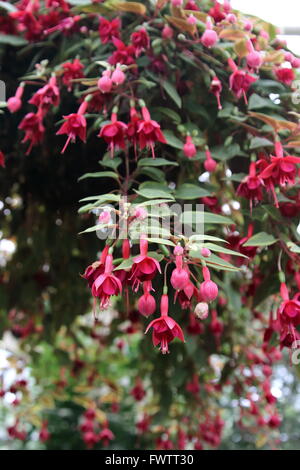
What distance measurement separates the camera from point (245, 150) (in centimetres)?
70

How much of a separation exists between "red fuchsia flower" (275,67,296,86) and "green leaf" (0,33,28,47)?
41 centimetres

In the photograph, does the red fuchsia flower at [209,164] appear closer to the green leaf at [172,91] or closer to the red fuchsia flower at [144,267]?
the green leaf at [172,91]

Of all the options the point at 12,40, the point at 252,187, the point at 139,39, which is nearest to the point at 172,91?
the point at 139,39

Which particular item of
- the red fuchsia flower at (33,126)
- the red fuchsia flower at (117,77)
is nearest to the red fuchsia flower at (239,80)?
the red fuchsia flower at (117,77)

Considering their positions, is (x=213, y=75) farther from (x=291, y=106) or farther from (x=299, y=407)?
(x=299, y=407)

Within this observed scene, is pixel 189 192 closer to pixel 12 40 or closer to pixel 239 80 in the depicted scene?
pixel 239 80

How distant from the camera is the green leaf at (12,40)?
0.78m

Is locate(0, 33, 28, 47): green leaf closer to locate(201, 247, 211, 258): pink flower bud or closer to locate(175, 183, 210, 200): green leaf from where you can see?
locate(175, 183, 210, 200): green leaf

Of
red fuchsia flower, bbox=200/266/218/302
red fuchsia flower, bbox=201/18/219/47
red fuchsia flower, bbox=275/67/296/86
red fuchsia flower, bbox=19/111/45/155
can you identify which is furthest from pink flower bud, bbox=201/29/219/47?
red fuchsia flower, bbox=200/266/218/302

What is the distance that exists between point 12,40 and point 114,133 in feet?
1.11

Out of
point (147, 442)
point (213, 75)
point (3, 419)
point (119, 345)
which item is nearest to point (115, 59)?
point (213, 75)

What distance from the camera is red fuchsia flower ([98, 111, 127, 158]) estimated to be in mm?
571

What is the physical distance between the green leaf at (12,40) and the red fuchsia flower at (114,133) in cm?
31
